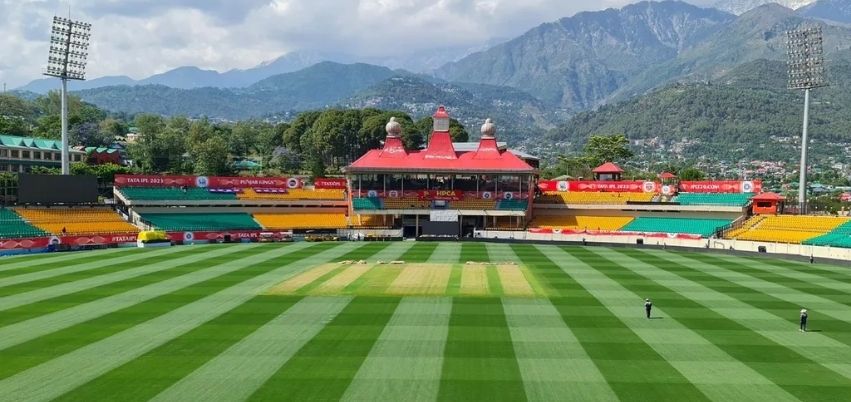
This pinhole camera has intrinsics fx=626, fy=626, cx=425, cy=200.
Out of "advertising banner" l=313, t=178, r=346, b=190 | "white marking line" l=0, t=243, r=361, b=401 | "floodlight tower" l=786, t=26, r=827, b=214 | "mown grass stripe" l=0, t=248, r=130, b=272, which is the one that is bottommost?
"mown grass stripe" l=0, t=248, r=130, b=272

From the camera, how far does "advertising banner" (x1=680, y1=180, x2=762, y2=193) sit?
69.8 metres

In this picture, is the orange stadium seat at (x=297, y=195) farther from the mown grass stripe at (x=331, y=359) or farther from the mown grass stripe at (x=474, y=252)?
the mown grass stripe at (x=331, y=359)

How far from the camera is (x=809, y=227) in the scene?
57.8 metres

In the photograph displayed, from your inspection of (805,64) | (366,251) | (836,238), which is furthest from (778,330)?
(805,64)

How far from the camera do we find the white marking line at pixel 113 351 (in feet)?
60.2

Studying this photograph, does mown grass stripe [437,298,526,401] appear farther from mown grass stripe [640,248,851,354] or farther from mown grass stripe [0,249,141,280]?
mown grass stripe [0,249,141,280]

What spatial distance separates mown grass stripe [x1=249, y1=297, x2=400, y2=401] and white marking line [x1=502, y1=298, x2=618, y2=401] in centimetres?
553

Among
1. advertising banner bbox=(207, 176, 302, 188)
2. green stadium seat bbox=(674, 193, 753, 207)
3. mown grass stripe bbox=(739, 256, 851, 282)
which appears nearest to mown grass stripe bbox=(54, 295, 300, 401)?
mown grass stripe bbox=(739, 256, 851, 282)

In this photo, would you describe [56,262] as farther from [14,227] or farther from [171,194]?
[171,194]

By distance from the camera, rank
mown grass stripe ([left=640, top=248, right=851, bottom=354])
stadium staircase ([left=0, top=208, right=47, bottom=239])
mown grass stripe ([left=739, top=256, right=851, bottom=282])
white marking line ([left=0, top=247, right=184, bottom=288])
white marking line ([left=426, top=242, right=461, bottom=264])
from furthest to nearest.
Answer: stadium staircase ([left=0, top=208, right=47, bottom=239]), white marking line ([left=426, top=242, right=461, bottom=264]), mown grass stripe ([left=739, top=256, right=851, bottom=282]), white marking line ([left=0, top=247, right=184, bottom=288]), mown grass stripe ([left=640, top=248, right=851, bottom=354])

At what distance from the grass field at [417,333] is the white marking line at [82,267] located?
1.18ft

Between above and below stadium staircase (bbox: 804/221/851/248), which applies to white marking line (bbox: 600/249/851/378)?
below

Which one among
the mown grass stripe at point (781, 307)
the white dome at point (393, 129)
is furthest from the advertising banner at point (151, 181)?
the mown grass stripe at point (781, 307)

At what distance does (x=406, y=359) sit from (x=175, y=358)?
25.7 ft
